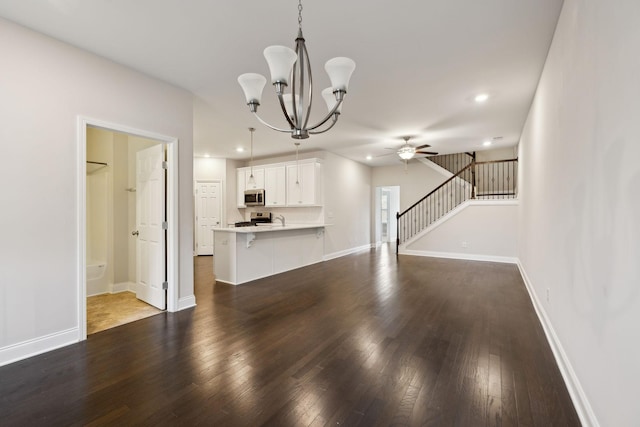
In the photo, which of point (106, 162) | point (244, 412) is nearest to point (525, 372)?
point (244, 412)

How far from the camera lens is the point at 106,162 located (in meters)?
4.35

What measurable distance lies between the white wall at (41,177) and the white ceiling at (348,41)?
0.24 meters

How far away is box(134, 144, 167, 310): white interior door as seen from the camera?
138 inches

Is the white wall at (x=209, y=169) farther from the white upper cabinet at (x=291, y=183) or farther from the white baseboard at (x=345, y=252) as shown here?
the white baseboard at (x=345, y=252)

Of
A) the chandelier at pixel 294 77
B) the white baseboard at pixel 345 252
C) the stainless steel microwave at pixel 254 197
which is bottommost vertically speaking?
the white baseboard at pixel 345 252

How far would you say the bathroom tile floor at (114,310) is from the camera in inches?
121

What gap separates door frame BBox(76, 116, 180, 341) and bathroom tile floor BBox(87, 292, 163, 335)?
0.31m

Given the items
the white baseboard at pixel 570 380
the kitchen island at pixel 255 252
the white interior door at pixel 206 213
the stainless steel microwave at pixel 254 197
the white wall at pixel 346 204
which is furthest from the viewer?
the white interior door at pixel 206 213

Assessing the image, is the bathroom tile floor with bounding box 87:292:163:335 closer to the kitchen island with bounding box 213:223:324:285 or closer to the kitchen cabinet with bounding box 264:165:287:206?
the kitchen island with bounding box 213:223:324:285

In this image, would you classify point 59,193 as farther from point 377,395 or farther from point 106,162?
point 377,395

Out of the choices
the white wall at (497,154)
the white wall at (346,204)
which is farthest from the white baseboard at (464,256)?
the white wall at (497,154)

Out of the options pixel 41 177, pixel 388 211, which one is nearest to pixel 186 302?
pixel 41 177

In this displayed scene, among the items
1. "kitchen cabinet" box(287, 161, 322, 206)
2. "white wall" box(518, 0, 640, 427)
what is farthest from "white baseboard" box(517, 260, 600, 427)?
"kitchen cabinet" box(287, 161, 322, 206)

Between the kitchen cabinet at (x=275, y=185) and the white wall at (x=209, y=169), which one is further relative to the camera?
the white wall at (x=209, y=169)
